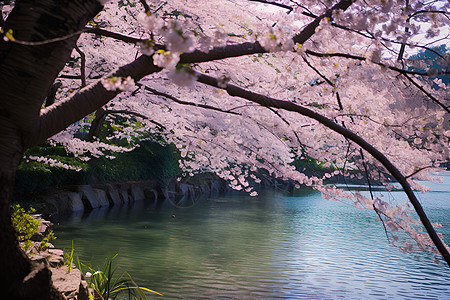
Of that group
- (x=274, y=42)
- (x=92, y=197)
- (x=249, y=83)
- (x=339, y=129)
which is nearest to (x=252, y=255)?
(x=249, y=83)

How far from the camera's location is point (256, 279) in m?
6.45

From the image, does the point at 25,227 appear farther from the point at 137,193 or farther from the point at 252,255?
the point at 137,193

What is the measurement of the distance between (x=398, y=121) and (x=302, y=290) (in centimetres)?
328

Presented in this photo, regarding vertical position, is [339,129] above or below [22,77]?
below

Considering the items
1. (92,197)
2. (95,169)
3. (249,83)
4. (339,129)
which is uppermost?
(249,83)

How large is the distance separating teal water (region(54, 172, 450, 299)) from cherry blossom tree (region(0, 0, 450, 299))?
891 mm

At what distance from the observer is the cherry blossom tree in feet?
7.11

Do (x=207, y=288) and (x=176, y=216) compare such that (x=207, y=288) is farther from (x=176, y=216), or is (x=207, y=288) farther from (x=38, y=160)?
(x=176, y=216)

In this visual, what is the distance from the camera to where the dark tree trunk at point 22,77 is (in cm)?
214

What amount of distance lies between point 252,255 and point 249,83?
140 inches

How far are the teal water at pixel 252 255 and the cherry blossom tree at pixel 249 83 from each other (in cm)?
89

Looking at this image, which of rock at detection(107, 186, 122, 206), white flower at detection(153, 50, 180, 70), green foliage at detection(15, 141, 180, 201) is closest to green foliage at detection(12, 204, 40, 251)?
white flower at detection(153, 50, 180, 70)

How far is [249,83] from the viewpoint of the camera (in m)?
6.29

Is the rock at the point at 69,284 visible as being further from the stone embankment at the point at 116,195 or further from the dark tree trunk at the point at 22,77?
the stone embankment at the point at 116,195
